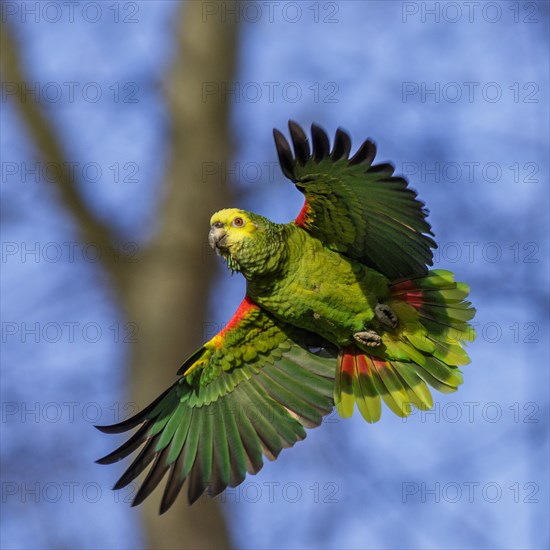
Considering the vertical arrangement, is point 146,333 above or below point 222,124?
below

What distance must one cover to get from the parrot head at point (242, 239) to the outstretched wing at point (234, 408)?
2.09ft

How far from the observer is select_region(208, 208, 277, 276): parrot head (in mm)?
5469

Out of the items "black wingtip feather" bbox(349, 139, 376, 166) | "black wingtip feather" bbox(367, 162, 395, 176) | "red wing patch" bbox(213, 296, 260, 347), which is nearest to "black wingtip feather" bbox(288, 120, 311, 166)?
"black wingtip feather" bbox(349, 139, 376, 166)

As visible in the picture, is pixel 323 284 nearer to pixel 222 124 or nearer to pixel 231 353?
pixel 231 353

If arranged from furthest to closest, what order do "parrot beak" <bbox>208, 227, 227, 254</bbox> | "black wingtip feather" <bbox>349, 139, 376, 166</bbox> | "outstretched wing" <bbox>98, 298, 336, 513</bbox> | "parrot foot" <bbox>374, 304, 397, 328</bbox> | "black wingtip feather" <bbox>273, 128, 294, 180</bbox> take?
"outstretched wing" <bbox>98, 298, 336, 513</bbox>
"parrot foot" <bbox>374, 304, 397, 328</bbox>
"parrot beak" <bbox>208, 227, 227, 254</bbox>
"black wingtip feather" <bbox>349, 139, 376, 166</bbox>
"black wingtip feather" <bbox>273, 128, 294, 180</bbox>

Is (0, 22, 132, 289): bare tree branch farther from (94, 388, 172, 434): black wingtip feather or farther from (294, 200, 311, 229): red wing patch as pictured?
(294, 200, 311, 229): red wing patch

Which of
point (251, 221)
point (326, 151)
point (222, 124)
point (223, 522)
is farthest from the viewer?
point (222, 124)

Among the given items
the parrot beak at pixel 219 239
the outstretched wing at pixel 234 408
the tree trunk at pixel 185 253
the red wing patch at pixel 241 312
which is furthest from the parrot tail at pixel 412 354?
the tree trunk at pixel 185 253

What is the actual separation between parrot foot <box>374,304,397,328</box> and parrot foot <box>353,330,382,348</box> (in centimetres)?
12

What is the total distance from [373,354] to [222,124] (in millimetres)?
4168

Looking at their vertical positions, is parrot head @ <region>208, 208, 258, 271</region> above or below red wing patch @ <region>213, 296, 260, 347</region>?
above

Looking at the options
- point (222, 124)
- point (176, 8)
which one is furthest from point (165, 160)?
point (176, 8)

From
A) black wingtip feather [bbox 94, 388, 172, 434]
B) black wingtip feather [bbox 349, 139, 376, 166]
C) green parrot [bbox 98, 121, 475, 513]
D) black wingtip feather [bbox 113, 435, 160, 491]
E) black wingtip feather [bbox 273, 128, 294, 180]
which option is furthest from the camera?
black wingtip feather [bbox 113, 435, 160, 491]

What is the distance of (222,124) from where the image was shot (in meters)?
9.62
